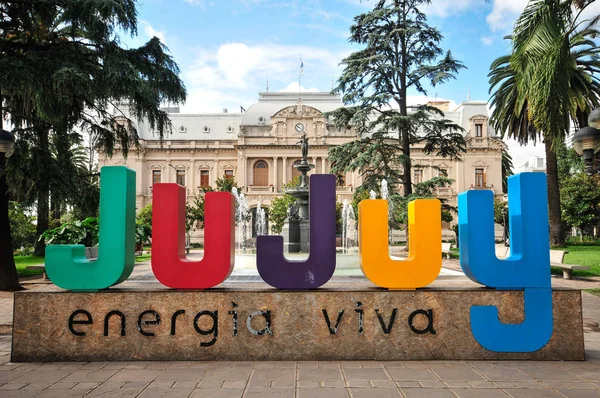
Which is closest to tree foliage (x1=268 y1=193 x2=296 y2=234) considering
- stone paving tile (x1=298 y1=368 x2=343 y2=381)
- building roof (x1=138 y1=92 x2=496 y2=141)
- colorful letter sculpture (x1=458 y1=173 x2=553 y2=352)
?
building roof (x1=138 y1=92 x2=496 y2=141)

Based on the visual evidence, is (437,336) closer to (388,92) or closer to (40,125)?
(40,125)

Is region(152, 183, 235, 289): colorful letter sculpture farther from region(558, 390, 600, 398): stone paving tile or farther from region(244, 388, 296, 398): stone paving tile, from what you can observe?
region(558, 390, 600, 398): stone paving tile

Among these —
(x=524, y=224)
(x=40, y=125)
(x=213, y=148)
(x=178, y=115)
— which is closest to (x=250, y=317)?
(x=524, y=224)

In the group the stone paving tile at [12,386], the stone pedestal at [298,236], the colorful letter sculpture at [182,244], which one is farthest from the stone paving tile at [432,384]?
the stone pedestal at [298,236]

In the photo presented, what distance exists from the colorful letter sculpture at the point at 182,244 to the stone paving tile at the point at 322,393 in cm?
173

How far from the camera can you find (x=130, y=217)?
5477mm

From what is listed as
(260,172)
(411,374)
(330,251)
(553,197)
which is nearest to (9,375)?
(330,251)

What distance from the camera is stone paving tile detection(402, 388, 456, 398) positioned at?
3967 millimetres

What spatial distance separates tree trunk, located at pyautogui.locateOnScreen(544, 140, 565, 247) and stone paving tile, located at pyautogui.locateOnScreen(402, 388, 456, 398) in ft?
61.9

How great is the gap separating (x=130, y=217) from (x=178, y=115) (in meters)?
51.1

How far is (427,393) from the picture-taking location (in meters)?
4.04

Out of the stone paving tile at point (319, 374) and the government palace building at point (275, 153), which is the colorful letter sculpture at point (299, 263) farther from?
the government palace building at point (275, 153)

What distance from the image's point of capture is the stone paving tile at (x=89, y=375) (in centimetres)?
449

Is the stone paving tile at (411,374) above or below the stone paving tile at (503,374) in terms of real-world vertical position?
above
